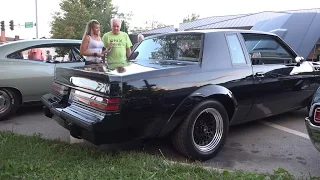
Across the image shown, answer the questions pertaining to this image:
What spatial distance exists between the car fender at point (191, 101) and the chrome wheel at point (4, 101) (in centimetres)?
331

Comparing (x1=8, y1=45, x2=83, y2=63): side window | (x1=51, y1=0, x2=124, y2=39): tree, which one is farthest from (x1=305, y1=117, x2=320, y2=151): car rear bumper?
(x1=51, y1=0, x2=124, y2=39): tree

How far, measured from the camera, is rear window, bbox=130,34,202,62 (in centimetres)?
417

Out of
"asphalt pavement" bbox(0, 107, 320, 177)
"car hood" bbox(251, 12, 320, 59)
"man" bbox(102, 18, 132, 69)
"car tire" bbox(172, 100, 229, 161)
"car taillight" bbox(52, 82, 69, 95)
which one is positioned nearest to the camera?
"car tire" bbox(172, 100, 229, 161)

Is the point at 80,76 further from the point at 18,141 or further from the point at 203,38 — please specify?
the point at 203,38

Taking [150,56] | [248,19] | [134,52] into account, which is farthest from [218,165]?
[248,19]

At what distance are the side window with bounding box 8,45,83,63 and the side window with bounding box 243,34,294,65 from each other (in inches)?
131

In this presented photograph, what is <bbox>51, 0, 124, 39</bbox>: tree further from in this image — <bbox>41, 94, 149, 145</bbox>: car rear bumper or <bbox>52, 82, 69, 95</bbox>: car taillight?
<bbox>41, 94, 149, 145</bbox>: car rear bumper

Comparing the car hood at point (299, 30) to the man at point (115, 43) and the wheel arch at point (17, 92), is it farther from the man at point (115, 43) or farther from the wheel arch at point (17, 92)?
the wheel arch at point (17, 92)

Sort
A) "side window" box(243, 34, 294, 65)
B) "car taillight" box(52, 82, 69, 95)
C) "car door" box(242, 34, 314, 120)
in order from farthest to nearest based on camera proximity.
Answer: "side window" box(243, 34, 294, 65), "car door" box(242, 34, 314, 120), "car taillight" box(52, 82, 69, 95)

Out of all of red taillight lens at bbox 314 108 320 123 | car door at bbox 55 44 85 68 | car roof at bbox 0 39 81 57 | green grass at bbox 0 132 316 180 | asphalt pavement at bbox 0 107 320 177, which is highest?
car roof at bbox 0 39 81 57

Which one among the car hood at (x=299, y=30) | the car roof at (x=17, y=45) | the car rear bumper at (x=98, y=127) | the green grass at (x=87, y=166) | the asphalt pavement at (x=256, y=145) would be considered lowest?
the asphalt pavement at (x=256, y=145)

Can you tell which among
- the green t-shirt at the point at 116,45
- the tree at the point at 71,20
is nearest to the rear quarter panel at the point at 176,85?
the green t-shirt at the point at 116,45

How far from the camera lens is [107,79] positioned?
10.6ft

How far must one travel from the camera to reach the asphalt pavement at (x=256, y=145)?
12.4 ft
